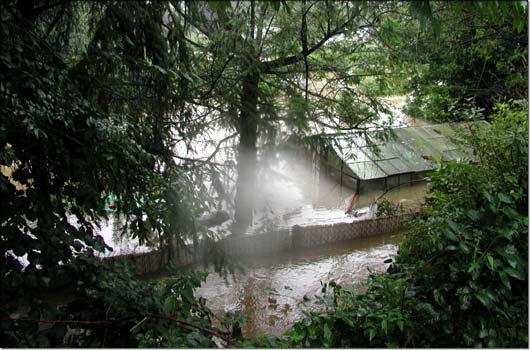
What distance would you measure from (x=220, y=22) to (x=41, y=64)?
1.43 metres

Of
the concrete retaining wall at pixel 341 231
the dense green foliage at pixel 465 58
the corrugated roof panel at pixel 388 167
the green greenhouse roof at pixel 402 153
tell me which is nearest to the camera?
the dense green foliage at pixel 465 58

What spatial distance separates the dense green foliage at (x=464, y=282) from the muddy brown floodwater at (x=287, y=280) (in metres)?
1.57

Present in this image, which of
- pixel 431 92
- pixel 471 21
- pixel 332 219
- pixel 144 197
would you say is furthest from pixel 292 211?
pixel 144 197

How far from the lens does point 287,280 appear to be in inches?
245

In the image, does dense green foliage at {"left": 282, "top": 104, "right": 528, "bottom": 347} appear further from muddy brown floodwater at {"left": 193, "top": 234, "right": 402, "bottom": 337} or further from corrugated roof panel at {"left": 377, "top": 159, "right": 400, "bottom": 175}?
corrugated roof panel at {"left": 377, "top": 159, "right": 400, "bottom": 175}

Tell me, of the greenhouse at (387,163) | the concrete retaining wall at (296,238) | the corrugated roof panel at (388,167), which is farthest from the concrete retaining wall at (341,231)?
the corrugated roof panel at (388,167)

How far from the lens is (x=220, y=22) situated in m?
3.62

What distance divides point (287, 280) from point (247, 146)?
1.95 m

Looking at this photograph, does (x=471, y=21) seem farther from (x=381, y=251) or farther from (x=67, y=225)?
(x=67, y=225)

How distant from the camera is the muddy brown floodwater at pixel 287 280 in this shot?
17.1ft

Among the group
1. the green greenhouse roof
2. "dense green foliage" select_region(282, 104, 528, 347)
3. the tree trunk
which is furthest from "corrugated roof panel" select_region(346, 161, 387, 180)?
"dense green foliage" select_region(282, 104, 528, 347)

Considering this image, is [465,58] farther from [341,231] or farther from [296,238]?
[296,238]

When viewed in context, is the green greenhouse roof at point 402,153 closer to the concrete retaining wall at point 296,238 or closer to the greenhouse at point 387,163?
the greenhouse at point 387,163

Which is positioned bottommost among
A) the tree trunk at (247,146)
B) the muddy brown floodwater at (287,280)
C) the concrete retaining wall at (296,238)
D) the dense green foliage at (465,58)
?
the muddy brown floodwater at (287,280)
